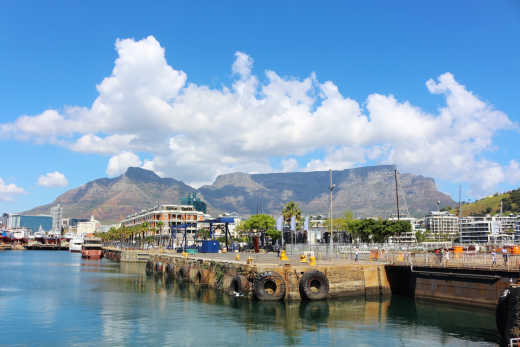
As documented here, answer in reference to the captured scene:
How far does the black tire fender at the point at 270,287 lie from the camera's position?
4791 cm

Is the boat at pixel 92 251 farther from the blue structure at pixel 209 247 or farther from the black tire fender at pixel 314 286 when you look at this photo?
the black tire fender at pixel 314 286

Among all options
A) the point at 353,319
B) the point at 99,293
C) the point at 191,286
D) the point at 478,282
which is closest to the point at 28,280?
the point at 99,293

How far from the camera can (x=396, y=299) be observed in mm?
52094

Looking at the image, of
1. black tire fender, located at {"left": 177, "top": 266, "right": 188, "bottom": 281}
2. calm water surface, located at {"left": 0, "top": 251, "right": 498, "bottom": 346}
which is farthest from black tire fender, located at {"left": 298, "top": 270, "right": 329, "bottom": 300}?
black tire fender, located at {"left": 177, "top": 266, "right": 188, "bottom": 281}

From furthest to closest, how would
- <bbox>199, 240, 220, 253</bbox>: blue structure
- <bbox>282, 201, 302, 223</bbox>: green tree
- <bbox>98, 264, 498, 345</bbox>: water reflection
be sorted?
<bbox>282, 201, 302, 223</bbox>: green tree
<bbox>199, 240, 220, 253</bbox>: blue structure
<bbox>98, 264, 498, 345</bbox>: water reflection

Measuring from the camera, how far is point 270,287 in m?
48.5

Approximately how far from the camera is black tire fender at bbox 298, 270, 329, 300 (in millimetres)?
48188

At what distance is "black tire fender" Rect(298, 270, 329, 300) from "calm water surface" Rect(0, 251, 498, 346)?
143cm

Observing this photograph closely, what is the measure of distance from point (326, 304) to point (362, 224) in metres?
95.6

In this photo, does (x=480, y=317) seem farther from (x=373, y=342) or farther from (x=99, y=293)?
(x=99, y=293)

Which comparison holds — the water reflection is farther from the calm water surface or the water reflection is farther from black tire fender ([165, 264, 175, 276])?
black tire fender ([165, 264, 175, 276])

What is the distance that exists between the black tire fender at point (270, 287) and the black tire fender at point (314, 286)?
221 cm

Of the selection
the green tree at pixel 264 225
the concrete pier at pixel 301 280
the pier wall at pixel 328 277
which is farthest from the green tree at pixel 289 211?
the pier wall at pixel 328 277

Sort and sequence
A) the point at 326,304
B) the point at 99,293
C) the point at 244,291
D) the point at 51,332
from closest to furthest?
1. the point at 51,332
2. the point at 326,304
3. the point at 244,291
4. the point at 99,293
